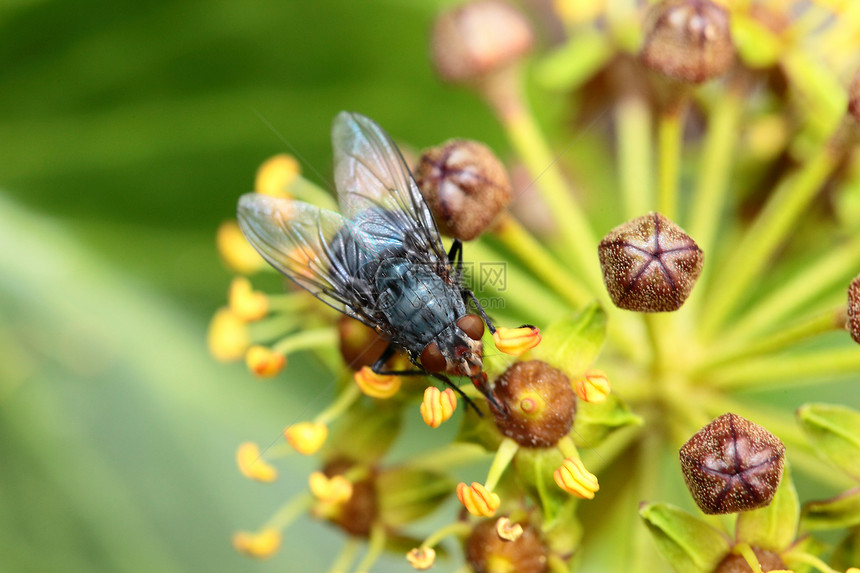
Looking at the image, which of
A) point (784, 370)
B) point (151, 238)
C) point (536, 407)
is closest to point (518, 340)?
point (536, 407)

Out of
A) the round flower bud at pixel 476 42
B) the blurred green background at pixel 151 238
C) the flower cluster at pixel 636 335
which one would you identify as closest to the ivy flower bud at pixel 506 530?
→ the flower cluster at pixel 636 335

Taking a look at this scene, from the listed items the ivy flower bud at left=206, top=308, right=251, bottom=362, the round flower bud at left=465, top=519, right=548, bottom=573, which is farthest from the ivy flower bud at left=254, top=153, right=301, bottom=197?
the round flower bud at left=465, top=519, right=548, bottom=573

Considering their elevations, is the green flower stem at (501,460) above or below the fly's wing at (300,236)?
below

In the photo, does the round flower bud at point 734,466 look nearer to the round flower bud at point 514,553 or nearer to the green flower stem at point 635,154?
the round flower bud at point 514,553

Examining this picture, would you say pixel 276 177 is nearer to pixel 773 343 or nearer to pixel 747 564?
pixel 773 343

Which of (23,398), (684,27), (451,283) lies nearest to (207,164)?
(23,398)

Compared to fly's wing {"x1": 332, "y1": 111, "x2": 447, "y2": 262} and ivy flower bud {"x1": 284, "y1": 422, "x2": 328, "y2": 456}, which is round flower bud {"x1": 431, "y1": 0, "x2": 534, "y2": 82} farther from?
ivy flower bud {"x1": 284, "y1": 422, "x2": 328, "y2": 456}
